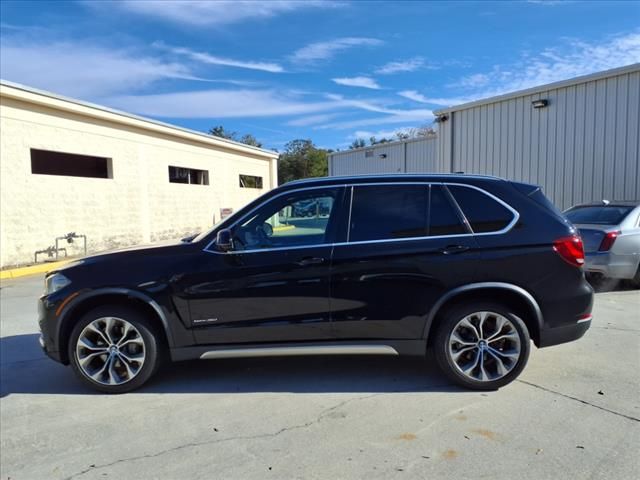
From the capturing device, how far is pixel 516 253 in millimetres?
3975

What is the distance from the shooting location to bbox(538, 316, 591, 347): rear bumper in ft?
13.2

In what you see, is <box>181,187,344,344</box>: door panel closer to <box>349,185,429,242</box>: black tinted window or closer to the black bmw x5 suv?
the black bmw x5 suv

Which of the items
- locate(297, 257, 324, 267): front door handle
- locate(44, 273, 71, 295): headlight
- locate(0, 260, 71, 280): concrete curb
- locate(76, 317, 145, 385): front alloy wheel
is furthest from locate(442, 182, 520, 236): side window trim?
locate(0, 260, 71, 280): concrete curb

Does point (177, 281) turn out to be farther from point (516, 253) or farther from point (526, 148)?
point (526, 148)

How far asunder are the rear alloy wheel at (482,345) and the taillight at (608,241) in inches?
170

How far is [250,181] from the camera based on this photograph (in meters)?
26.2

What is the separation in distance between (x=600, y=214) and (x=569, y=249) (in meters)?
4.96

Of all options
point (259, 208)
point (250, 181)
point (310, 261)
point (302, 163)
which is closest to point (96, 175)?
point (250, 181)

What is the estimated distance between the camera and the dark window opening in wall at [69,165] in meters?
16.5

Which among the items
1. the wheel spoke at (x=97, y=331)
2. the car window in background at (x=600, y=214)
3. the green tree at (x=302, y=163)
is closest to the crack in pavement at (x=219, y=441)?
the wheel spoke at (x=97, y=331)

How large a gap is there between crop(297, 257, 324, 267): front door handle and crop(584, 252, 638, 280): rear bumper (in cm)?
534

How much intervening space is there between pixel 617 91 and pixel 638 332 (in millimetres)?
7831

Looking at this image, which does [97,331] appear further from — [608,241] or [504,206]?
[608,241]

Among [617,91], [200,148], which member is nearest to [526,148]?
[617,91]
